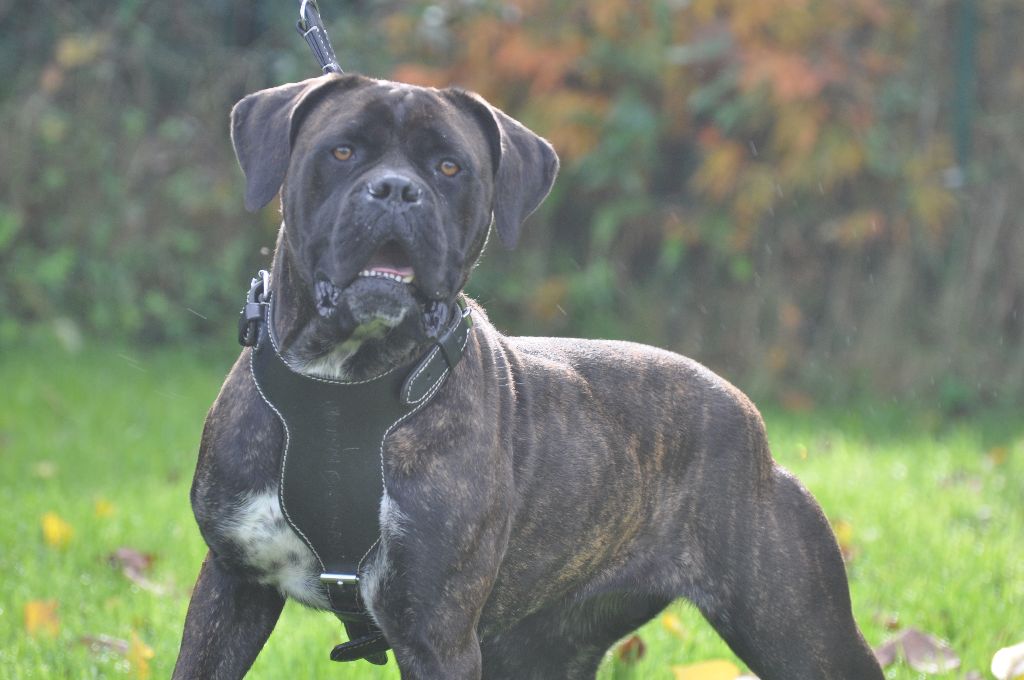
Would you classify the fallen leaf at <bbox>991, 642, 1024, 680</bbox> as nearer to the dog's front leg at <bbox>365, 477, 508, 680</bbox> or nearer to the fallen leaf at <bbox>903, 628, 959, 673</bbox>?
the fallen leaf at <bbox>903, 628, 959, 673</bbox>

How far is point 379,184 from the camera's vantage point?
9.69 ft

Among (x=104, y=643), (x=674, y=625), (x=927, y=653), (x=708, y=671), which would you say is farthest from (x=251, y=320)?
→ (x=927, y=653)

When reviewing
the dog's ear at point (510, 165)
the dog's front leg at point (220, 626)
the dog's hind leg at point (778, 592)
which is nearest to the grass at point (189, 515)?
the dog's hind leg at point (778, 592)

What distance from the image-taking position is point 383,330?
10.1ft

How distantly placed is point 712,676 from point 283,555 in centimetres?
150

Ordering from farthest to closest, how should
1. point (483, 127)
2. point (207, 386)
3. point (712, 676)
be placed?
1. point (207, 386)
2. point (712, 676)
3. point (483, 127)

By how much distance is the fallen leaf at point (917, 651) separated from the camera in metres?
4.16

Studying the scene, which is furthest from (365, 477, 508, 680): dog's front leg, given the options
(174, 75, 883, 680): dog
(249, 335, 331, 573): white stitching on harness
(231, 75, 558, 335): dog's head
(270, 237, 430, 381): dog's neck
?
(231, 75, 558, 335): dog's head

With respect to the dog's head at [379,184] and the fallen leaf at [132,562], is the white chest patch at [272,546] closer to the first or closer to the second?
the dog's head at [379,184]

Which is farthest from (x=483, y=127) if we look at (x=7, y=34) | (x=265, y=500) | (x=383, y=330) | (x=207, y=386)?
(x=7, y=34)

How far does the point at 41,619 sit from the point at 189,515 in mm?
1380

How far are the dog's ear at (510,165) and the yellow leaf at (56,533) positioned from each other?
2.54 meters

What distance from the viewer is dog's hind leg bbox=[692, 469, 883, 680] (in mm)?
3535

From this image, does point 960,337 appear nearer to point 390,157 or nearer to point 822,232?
point 822,232
